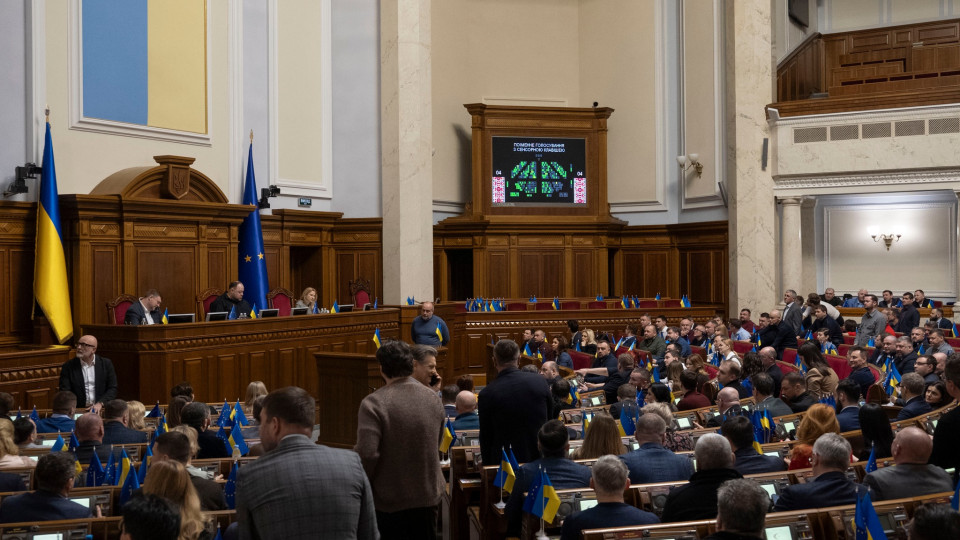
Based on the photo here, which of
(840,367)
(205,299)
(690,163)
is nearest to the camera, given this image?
(840,367)

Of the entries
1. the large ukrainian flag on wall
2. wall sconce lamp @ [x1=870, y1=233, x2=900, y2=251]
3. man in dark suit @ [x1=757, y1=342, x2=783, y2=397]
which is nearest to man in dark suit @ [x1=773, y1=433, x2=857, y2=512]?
man in dark suit @ [x1=757, y1=342, x2=783, y2=397]

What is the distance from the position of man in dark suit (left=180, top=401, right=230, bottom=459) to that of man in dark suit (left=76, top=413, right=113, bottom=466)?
500 mm

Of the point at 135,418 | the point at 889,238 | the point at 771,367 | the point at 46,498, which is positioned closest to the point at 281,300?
the point at 135,418

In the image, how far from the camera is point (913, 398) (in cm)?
642

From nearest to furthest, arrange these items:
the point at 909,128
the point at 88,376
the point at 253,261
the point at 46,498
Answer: the point at 46,498 < the point at 88,376 < the point at 253,261 < the point at 909,128

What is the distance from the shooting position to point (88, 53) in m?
12.3

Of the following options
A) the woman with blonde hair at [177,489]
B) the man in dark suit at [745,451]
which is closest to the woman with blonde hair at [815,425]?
the man in dark suit at [745,451]

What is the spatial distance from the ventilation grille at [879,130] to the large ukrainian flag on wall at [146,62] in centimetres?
1035

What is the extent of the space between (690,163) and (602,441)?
593 inches

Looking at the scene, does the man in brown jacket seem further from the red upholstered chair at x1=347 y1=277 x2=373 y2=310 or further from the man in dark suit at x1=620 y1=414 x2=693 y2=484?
the red upholstered chair at x1=347 y1=277 x2=373 y2=310

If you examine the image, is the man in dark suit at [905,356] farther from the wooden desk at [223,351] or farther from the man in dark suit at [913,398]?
the wooden desk at [223,351]

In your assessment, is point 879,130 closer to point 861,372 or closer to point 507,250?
point 507,250

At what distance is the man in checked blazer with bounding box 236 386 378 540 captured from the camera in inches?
110

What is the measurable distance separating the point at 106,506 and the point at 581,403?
4.83 metres
